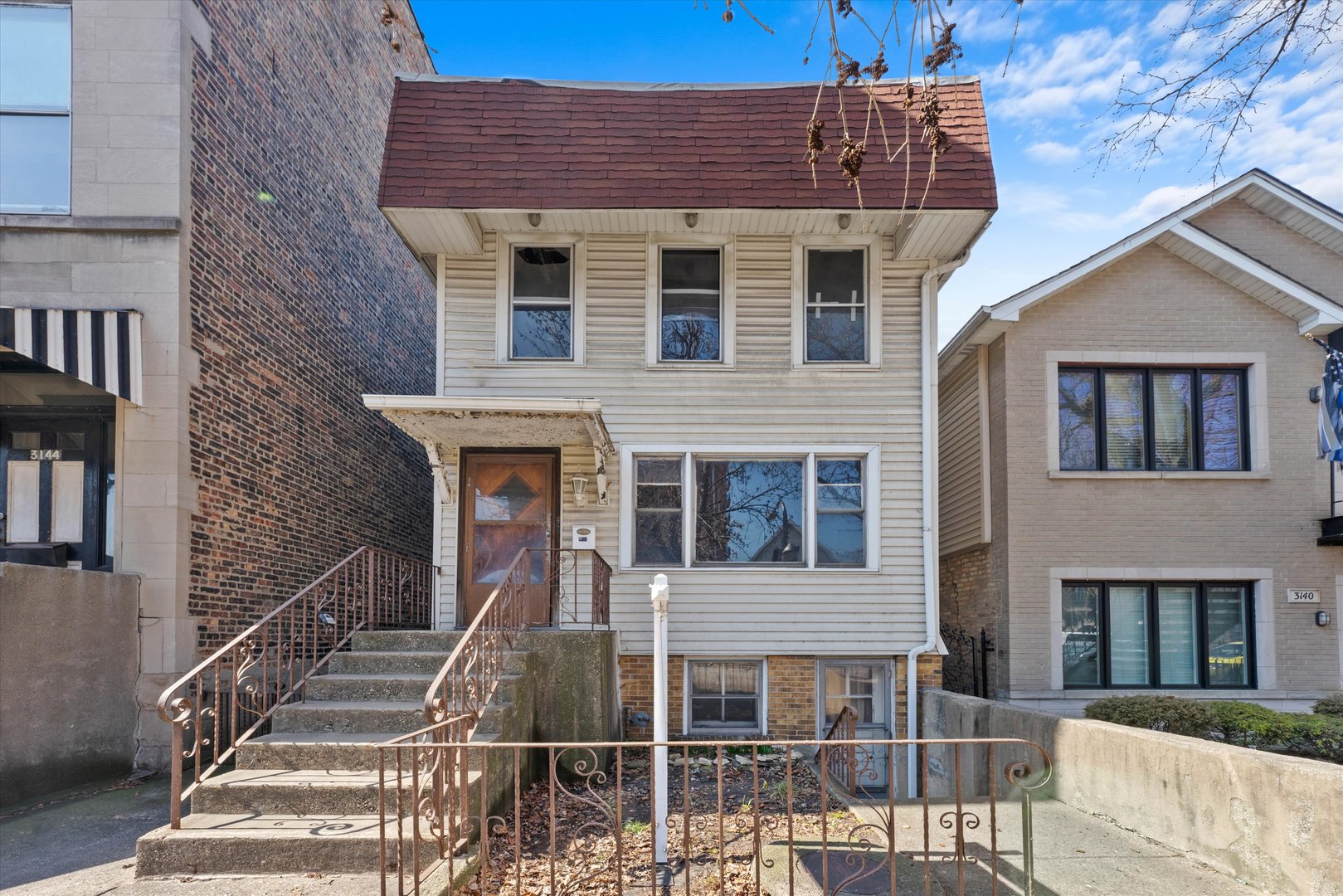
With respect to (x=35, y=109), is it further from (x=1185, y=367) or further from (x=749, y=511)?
(x=1185, y=367)

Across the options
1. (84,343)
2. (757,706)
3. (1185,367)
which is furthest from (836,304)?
(84,343)

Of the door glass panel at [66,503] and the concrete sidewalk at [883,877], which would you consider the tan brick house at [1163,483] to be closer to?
the concrete sidewalk at [883,877]

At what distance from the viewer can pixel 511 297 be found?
1047cm

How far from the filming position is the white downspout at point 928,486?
9.99 meters

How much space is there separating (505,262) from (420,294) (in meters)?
6.26

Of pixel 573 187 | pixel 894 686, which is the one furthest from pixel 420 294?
pixel 894 686

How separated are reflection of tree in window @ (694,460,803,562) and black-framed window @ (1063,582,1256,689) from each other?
363 centimetres

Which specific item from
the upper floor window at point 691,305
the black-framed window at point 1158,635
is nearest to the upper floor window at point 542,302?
the upper floor window at point 691,305

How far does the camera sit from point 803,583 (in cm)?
1012

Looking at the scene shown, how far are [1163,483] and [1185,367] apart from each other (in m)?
1.55

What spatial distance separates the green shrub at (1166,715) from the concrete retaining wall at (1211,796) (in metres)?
1.43

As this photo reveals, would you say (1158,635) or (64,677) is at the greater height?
(64,677)

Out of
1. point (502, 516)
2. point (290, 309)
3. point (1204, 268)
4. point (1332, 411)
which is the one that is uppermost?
point (1204, 268)

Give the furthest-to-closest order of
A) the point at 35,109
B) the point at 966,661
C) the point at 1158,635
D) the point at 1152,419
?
1. the point at 966,661
2. the point at 1152,419
3. the point at 1158,635
4. the point at 35,109
